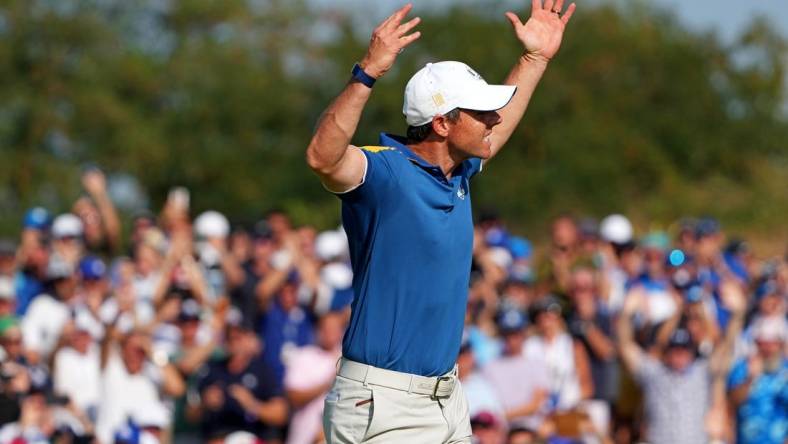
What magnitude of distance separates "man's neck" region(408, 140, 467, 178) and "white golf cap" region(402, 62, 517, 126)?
0.33ft

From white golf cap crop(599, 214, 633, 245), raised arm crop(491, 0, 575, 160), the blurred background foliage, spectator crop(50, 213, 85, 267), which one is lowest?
raised arm crop(491, 0, 575, 160)

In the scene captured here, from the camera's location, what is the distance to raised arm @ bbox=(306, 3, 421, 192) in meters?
5.26

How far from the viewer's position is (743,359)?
11969 millimetres

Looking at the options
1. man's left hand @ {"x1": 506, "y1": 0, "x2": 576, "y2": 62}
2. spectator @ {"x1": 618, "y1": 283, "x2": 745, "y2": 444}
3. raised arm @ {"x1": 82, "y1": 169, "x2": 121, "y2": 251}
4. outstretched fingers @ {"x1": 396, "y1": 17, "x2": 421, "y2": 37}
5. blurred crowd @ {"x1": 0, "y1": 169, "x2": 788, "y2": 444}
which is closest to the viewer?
outstretched fingers @ {"x1": 396, "y1": 17, "x2": 421, "y2": 37}

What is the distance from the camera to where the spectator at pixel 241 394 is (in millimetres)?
10484

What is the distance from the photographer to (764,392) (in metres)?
11.6

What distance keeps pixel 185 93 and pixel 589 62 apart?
1252 centimetres

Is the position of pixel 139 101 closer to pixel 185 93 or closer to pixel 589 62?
pixel 185 93

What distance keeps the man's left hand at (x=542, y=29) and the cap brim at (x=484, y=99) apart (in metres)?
0.96

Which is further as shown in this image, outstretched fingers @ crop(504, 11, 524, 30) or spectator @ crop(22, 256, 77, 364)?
spectator @ crop(22, 256, 77, 364)

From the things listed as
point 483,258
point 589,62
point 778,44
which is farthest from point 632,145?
point 483,258

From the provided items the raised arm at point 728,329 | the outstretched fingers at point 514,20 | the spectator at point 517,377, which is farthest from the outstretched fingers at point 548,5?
Result: the raised arm at point 728,329

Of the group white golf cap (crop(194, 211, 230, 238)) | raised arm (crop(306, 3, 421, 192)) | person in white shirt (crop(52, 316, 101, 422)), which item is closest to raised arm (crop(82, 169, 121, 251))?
white golf cap (crop(194, 211, 230, 238))

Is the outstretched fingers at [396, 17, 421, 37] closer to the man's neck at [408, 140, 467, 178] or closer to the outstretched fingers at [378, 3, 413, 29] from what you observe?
the outstretched fingers at [378, 3, 413, 29]
